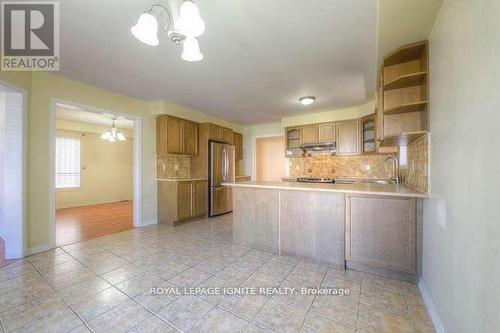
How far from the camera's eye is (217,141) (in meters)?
5.18

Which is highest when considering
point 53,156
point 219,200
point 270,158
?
point 270,158

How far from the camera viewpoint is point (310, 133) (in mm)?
4938

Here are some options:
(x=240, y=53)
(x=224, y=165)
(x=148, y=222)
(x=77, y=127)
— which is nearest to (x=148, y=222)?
(x=148, y=222)

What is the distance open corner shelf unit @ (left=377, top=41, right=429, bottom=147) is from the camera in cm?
201

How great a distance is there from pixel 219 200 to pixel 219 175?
61 cm

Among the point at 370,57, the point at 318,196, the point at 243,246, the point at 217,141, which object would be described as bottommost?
the point at 243,246

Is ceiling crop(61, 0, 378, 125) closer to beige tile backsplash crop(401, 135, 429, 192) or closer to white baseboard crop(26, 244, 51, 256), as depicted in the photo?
beige tile backsplash crop(401, 135, 429, 192)

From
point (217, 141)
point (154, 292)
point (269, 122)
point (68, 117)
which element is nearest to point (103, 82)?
point (217, 141)

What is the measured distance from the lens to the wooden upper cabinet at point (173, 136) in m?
4.17

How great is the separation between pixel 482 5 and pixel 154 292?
9.22 feet

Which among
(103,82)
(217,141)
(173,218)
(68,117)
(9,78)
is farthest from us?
(68,117)

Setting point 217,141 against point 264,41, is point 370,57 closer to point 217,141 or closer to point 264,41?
point 264,41

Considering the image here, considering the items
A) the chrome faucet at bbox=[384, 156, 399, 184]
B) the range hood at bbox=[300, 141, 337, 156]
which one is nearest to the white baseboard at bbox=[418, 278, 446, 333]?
the chrome faucet at bbox=[384, 156, 399, 184]

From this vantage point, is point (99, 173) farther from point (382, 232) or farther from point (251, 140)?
point (382, 232)
